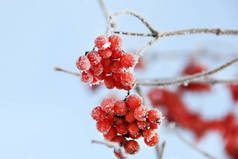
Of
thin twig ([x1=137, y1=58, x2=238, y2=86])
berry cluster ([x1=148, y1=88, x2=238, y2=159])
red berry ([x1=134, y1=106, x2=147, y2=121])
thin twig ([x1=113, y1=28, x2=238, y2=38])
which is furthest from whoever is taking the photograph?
berry cluster ([x1=148, y1=88, x2=238, y2=159])

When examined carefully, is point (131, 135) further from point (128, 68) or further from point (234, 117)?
point (234, 117)

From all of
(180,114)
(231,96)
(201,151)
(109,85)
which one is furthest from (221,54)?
(109,85)

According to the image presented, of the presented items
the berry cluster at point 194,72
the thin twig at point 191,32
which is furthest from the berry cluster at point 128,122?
the berry cluster at point 194,72

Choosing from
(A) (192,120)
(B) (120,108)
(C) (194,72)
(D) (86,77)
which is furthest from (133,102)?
(A) (192,120)

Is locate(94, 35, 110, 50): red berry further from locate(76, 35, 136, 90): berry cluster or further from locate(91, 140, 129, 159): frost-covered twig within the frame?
locate(91, 140, 129, 159): frost-covered twig

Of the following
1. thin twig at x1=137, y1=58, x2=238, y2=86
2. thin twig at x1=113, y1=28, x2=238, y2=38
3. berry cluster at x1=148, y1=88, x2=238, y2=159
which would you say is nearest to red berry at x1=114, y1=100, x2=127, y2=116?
thin twig at x1=113, y1=28, x2=238, y2=38

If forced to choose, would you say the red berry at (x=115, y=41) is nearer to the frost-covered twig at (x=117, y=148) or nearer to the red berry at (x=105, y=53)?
the red berry at (x=105, y=53)

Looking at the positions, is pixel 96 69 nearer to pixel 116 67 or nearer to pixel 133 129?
pixel 116 67
